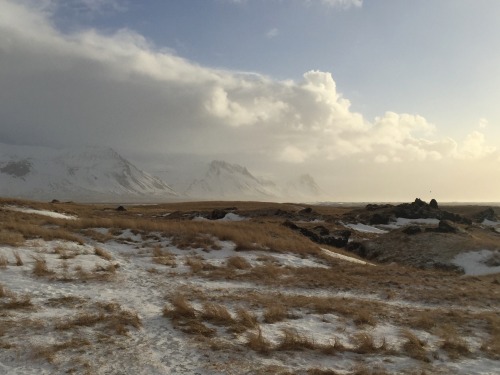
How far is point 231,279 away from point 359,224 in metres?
38.9

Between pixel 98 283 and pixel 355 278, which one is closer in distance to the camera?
pixel 98 283

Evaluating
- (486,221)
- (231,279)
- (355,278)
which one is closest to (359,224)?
(486,221)

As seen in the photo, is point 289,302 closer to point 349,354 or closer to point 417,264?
point 349,354

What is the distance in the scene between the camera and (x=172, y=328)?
11305mm

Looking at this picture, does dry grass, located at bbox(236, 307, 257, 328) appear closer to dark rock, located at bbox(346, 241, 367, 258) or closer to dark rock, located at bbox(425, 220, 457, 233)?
dark rock, located at bbox(346, 241, 367, 258)

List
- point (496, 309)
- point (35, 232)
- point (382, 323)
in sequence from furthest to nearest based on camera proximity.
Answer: point (35, 232) < point (496, 309) < point (382, 323)

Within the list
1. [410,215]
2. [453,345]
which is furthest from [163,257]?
[410,215]

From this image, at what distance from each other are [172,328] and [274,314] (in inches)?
131

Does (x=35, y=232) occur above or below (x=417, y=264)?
above

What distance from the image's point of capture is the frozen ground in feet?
30.1

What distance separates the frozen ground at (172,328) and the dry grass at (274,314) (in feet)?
0.70

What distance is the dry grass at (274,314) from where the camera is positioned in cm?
1275

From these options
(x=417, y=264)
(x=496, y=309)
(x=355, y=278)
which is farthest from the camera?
(x=417, y=264)

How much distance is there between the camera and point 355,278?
69.1ft
